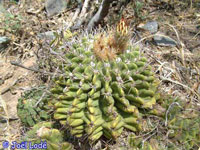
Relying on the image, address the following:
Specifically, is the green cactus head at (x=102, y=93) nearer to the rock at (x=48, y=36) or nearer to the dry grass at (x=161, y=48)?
the dry grass at (x=161, y=48)

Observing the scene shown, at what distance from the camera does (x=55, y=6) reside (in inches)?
166

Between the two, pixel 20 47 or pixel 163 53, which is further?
pixel 20 47

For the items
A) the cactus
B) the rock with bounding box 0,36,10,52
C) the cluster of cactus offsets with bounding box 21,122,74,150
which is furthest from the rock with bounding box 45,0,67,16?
the cluster of cactus offsets with bounding box 21,122,74,150

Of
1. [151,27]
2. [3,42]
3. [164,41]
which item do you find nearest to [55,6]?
[3,42]

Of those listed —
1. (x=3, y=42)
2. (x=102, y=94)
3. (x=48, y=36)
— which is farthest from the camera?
(x=3, y=42)

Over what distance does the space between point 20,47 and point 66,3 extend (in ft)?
4.26

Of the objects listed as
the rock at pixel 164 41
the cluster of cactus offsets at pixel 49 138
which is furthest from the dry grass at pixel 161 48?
the cluster of cactus offsets at pixel 49 138

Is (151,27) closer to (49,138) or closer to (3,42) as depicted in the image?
(49,138)

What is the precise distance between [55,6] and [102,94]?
115 inches

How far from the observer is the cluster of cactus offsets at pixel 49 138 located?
2064mm

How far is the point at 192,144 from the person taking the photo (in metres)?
2.07

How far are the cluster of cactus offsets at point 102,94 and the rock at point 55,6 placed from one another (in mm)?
2442

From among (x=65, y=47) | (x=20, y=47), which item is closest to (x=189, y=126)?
(x=65, y=47)

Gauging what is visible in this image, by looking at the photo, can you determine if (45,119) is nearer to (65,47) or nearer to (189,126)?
(65,47)
